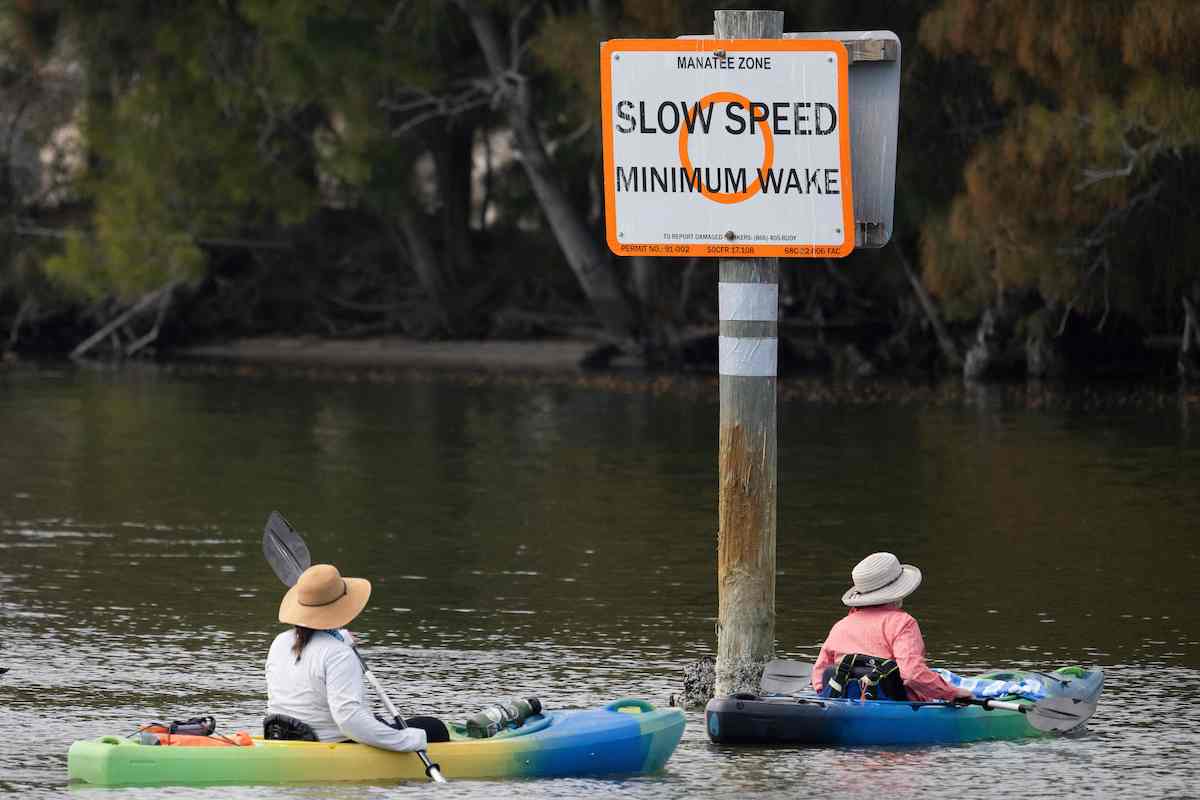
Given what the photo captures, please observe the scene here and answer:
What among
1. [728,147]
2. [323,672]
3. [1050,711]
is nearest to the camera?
[323,672]

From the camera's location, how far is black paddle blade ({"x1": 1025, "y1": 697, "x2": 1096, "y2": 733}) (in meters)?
11.2

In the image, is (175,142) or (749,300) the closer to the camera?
(749,300)

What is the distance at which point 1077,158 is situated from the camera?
31.5 m

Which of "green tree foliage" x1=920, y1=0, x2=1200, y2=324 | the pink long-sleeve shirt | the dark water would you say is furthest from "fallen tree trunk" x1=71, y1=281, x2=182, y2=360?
the pink long-sleeve shirt

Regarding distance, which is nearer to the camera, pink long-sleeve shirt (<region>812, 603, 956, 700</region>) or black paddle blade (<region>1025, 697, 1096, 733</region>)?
pink long-sleeve shirt (<region>812, 603, 956, 700</region>)

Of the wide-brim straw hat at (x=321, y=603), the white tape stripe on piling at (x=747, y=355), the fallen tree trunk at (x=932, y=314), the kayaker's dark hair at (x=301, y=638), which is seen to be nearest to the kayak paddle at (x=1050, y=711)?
the white tape stripe on piling at (x=747, y=355)

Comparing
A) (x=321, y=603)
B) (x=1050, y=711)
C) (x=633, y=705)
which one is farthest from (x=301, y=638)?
(x=1050, y=711)

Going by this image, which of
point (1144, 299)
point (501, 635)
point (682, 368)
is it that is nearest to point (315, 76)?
point (682, 368)

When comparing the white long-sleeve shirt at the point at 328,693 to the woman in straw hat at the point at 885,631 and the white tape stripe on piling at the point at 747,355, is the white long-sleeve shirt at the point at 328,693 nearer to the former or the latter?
the woman in straw hat at the point at 885,631

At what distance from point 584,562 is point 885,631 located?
6363 mm

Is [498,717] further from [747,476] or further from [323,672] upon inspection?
[747,476]

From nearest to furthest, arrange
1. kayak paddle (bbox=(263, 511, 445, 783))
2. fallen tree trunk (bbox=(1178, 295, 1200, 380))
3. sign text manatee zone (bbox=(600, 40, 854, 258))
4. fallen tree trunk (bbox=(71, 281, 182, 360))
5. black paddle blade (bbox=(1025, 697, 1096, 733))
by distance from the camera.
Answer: kayak paddle (bbox=(263, 511, 445, 783)), black paddle blade (bbox=(1025, 697, 1096, 733)), sign text manatee zone (bbox=(600, 40, 854, 258)), fallen tree trunk (bbox=(1178, 295, 1200, 380)), fallen tree trunk (bbox=(71, 281, 182, 360))

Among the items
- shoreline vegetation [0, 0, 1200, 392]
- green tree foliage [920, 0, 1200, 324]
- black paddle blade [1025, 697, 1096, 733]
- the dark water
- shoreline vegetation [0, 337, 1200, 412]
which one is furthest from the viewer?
shoreline vegetation [0, 337, 1200, 412]

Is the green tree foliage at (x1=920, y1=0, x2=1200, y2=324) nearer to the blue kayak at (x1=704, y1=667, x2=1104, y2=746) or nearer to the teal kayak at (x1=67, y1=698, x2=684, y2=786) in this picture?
the blue kayak at (x1=704, y1=667, x2=1104, y2=746)
